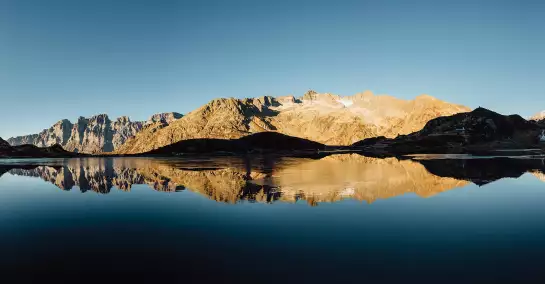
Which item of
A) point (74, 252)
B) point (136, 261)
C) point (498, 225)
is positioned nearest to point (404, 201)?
point (498, 225)

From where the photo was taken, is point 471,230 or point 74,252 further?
point 471,230

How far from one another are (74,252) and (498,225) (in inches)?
1391

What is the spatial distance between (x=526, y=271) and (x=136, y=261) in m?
23.3

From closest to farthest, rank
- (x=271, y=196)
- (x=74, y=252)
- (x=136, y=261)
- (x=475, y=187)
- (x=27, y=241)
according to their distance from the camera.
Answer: (x=136, y=261) < (x=74, y=252) < (x=27, y=241) < (x=271, y=196) < (x=475, y=187)

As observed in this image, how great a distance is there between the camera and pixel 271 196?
4784 centimetres

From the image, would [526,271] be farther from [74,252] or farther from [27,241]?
[27,241]

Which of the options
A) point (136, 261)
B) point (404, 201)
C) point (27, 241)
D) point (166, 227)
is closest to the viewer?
point (136, 261)

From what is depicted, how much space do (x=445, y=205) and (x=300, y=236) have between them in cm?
2322

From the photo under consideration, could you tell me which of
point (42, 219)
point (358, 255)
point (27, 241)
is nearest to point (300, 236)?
point (358, 255)

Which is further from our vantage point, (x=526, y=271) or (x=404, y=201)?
(x=404, y=201)

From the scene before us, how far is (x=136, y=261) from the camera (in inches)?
834

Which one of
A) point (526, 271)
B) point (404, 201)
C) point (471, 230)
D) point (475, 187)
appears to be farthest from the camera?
point (475, 187)

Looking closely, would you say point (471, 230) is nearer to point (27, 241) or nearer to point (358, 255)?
point (358, 255)

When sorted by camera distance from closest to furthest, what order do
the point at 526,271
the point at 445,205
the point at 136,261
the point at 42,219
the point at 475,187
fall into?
1. the point at 526,271
2. the point at 136,261
3. the point at 42,219
4. the point at 445,205
5. the point at 475,187
